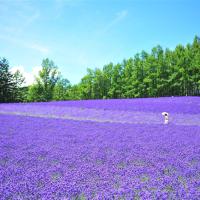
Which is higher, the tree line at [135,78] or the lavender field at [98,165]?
the tree line at [135,78]

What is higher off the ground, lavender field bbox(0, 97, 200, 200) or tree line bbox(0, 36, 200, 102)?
tree line bbox(0, 36, 200, 102)

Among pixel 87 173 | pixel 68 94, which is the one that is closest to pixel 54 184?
pixel 87 173

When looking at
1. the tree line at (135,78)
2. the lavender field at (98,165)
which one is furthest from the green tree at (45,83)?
the lavender field at (98,165)

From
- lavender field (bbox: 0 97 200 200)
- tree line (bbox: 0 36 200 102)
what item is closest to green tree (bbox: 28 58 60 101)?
tree line (bbox: 0 36 200 102)

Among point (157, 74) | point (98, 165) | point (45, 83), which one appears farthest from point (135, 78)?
point (98, 165)

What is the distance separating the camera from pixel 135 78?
57.7 meters

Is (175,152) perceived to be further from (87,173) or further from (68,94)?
(68,94)

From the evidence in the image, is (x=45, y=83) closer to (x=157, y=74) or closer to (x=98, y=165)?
(x=157, y=74)

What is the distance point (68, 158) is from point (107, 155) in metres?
1.30

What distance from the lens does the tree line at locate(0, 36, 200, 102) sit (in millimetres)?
52125

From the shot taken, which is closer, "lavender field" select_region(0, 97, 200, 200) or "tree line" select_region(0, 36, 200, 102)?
"lavender field" select_region(0, 97, 200, 200)

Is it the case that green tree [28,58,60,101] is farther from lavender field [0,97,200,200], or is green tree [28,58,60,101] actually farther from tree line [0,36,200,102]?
lavender field [0,97,200,200]

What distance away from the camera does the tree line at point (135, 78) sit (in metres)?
52.1

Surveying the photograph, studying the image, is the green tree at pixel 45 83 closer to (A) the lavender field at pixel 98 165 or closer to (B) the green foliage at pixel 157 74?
(B) the green foliage at pixel 157 74
